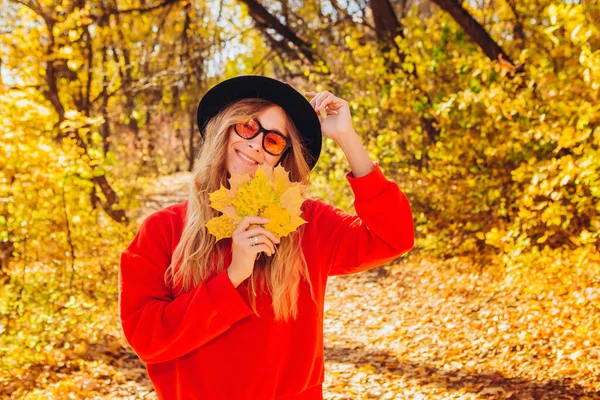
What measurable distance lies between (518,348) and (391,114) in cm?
400

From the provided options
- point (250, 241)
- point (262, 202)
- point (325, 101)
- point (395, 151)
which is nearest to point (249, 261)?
point (250, 241)

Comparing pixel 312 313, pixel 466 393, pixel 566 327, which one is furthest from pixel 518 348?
pixel 312 313

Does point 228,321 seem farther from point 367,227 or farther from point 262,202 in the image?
point 367,227

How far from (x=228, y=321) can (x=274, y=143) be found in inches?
23.0

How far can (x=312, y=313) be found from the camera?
1.88 meters

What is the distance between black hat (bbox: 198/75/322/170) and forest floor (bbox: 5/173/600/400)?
313cm

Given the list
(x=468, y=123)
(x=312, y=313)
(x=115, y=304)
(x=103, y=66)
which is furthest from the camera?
(x=103, y=66)

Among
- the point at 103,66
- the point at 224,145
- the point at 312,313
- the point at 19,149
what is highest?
the point at 103,66

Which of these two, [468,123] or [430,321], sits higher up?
Result: [468,123]

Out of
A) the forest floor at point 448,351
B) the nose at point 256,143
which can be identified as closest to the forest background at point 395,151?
the forest floor at point 448,351

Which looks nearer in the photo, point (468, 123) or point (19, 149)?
point (19, 149)

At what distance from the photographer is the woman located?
1.66m

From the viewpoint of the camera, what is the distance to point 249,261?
5.35ft

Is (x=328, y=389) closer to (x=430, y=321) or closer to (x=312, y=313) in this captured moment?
(x=430, y=321)
